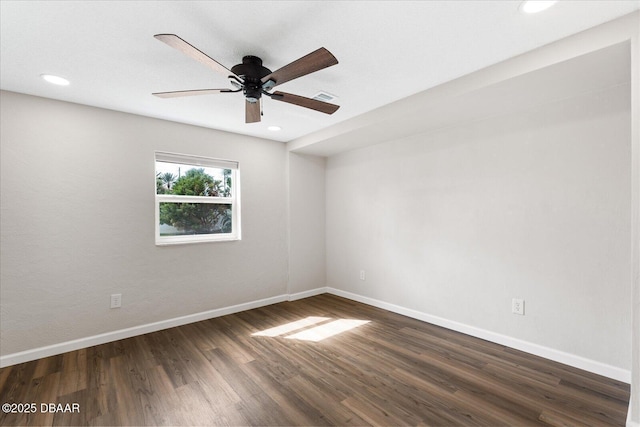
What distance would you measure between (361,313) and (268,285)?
1380 millimetres

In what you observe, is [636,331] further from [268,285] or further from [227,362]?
[268,285]

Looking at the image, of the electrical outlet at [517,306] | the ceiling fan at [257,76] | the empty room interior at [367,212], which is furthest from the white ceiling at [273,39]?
the electrical outlet at [517,306]

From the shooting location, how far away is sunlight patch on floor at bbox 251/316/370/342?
2.98m

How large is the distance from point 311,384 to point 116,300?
7.31 feet

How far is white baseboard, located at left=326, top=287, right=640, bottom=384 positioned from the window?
2392 millimetres

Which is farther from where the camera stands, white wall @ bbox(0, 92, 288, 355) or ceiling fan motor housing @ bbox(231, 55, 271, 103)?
white wall @ bbox(0, 92, 288, 355)

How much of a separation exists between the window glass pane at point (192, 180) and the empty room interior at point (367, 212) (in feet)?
0.09

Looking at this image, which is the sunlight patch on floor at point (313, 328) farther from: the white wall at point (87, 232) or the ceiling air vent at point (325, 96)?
the ceiling air vent at point (325, 96)

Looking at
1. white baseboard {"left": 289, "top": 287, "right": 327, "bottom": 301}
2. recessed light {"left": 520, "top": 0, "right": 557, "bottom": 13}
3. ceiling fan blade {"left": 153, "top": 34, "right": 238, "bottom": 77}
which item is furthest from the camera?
white baseboard {"left": 289, "top": 287, "right": 327, "bottom": 301}

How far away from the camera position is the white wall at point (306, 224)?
434 cm

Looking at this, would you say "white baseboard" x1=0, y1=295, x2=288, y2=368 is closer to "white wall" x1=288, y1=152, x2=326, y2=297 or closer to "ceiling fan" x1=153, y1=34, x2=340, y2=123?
"white wall" x1=288, y1=152, x2=326, y2=297

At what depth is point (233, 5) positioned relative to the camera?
1529 millimetres

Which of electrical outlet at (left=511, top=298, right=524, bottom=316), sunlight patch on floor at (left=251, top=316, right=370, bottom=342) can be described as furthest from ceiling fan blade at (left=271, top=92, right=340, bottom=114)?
electrical outlet at (left=511, top=298, right=524, bottom=316)

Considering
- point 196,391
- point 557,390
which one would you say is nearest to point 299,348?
point 196,391
